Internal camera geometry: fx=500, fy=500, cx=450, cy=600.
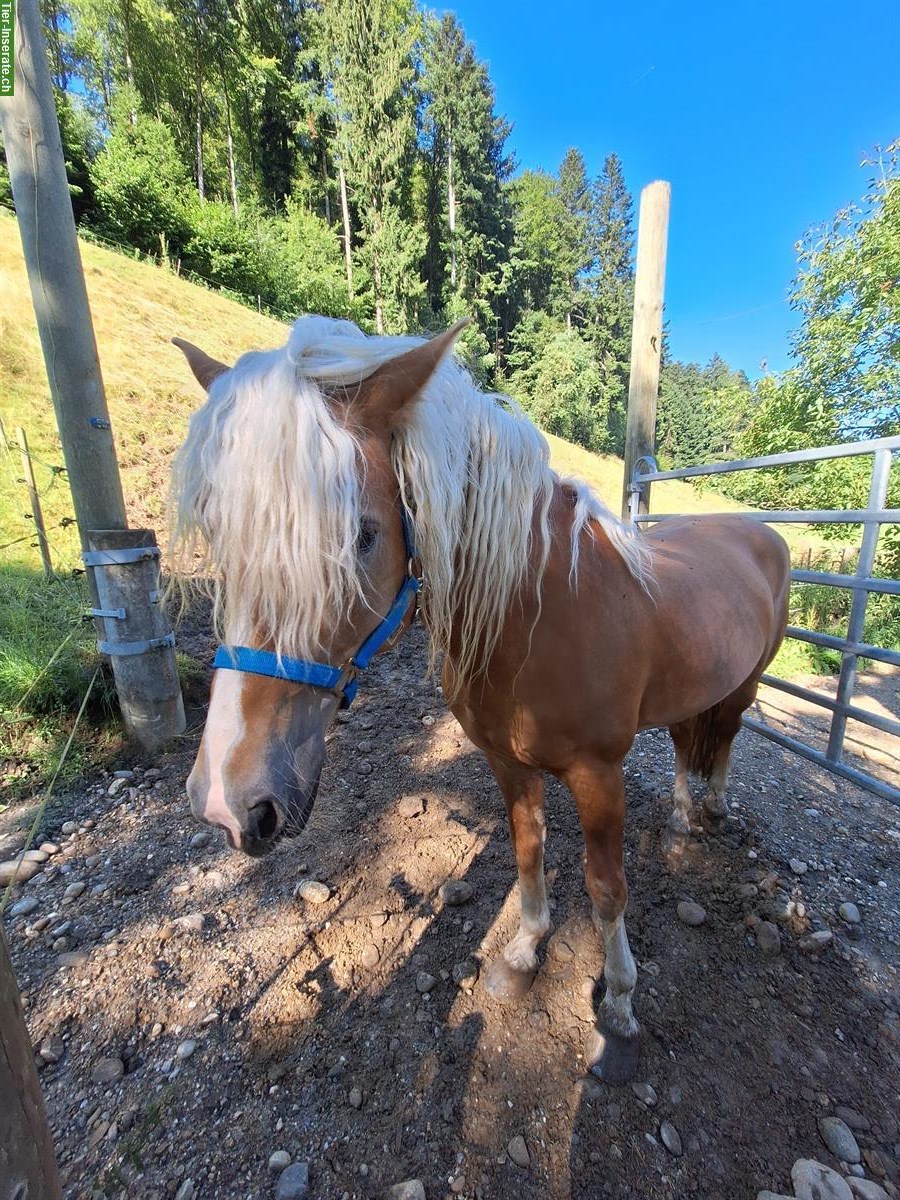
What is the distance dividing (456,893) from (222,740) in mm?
1584

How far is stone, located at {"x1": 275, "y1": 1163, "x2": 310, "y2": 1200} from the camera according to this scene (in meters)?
1.23

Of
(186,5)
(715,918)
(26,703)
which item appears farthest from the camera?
(186,5)

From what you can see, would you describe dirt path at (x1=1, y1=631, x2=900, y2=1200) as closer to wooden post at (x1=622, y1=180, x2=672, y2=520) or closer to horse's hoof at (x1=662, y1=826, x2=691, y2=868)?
horse's hoof at (x1=662, y1=826, x2=691, y2=868)

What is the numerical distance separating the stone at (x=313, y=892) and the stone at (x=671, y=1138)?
1.30 m

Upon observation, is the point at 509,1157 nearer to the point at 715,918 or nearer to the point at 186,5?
the point at 715,918

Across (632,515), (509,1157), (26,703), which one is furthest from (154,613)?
(632,515)

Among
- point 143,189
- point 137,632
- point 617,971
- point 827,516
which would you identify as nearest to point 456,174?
point 143,189

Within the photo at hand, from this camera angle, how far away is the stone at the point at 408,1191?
1229 millimetres

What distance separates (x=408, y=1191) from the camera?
1236 mm

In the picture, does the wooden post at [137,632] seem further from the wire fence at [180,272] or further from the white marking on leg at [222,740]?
the wire fence at [180,272]

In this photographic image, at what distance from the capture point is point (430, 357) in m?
0.97

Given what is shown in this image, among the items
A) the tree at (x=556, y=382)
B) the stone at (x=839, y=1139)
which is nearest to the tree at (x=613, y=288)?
the tree at (x=556, y=382)

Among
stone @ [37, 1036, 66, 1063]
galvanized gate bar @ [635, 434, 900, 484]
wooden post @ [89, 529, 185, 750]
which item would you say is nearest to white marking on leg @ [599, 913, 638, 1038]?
stone @ [37, 1036, 66, 1063]

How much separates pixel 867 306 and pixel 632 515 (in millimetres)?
5773
